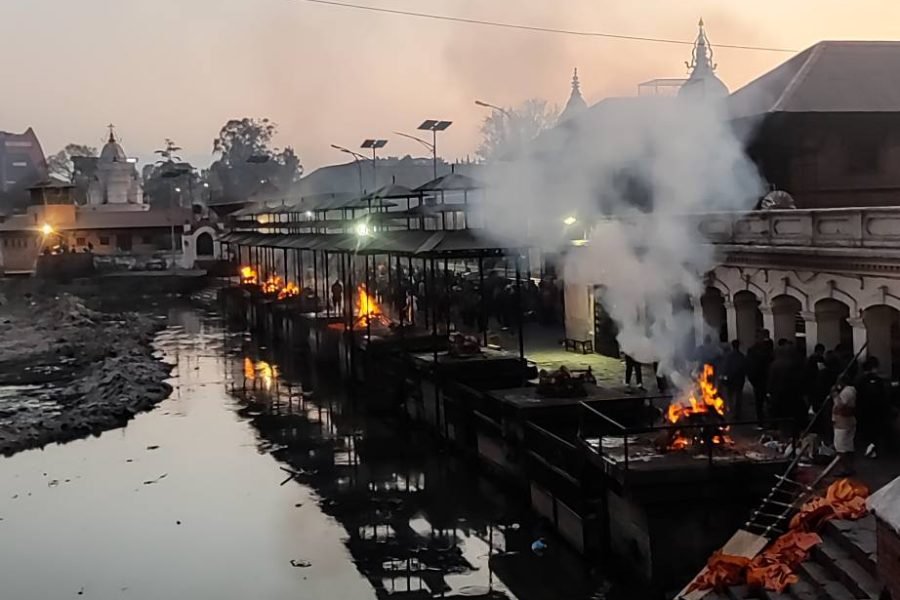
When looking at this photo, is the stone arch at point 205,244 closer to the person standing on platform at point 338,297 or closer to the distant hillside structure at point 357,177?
the distant hillside structure at point 357,177

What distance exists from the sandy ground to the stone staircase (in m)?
19.4

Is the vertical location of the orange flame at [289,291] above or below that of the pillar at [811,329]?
above

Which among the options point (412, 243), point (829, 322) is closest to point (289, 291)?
point (412, 243)

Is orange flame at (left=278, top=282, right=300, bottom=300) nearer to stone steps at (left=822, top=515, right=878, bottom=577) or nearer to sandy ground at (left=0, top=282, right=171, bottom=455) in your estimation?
sandy ground at (left=0, top=282, right=171, bottom=455)

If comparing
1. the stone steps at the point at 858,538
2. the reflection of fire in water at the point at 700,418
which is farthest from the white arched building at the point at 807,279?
the stone steps at the point at 858,538

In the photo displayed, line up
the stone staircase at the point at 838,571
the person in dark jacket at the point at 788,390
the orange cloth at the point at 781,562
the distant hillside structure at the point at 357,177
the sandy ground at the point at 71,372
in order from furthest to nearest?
the distant hillside structure at the point at 357,177
the sandy ground at the point at 71,372
the person in dark jacket at the point at 788,390
the orange cloth at the point at 781,562
the stone staircase at the point at 838,571

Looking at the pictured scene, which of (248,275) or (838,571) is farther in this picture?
(248,275)

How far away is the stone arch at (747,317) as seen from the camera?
21.9 metres

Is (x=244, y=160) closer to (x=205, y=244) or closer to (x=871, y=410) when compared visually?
(x=205, y=244)

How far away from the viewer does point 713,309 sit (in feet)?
77.3

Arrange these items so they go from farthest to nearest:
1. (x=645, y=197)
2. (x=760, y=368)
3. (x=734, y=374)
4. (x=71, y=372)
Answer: (x=71, y=372)
(x=645, y=197)
(x=734, y=374)
(x=760, y=368)

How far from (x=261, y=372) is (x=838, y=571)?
27.1 metres

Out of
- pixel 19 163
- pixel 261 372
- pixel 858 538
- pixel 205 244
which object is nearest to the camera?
pixel 858 538

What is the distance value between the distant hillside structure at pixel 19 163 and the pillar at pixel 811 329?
12714 centimetres
